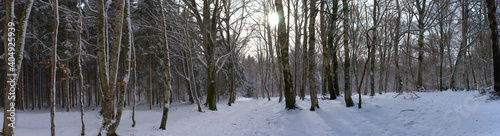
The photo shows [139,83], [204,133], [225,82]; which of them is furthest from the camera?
[225,82]

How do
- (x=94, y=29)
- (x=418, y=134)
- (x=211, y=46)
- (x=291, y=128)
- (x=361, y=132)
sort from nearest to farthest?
(x=418, y=134) < (x=361, y=132) < (x=291, y=128) < (x=211, y=46) < (x=94, y=29)

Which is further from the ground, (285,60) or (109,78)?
(285,60)

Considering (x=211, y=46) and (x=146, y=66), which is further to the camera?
(x=146, y=66)

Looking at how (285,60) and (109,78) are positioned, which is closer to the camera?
(109,78)

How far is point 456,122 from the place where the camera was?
465 centimetres

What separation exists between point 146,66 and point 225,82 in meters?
9.40

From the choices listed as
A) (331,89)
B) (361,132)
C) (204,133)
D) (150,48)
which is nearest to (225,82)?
(150,48)

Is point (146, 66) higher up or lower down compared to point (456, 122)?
higher up

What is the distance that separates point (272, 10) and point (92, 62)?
17613 mm

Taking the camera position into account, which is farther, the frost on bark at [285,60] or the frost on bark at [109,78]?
the frost on bark at [285,60]

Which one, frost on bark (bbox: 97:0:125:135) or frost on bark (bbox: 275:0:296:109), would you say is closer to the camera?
frost on bark (bbox: 97:0:125:135)

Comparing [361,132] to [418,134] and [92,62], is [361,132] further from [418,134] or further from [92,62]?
[92,62]

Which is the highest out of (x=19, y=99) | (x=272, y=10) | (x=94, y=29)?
(x=272, y=10)

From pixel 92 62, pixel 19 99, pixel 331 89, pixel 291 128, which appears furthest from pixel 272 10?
pixel 19 99
